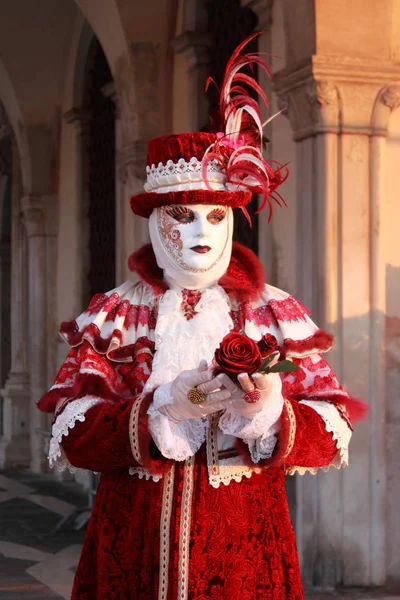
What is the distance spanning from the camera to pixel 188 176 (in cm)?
293

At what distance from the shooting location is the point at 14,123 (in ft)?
36.8

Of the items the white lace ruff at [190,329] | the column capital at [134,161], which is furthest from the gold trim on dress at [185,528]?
the column capital at [134,161]

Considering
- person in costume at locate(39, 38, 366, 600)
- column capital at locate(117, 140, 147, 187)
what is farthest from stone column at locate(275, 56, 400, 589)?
person in costume at locate(39, 38, 366, 600)

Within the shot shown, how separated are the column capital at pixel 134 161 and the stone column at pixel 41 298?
3371mm

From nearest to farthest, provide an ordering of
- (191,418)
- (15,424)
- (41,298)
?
(191,418)
(41,298)
(15,424)

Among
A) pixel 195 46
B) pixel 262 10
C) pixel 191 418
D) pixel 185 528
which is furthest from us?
pixel 195 46

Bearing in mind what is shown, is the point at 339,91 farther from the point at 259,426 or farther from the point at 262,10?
the point at 259,426

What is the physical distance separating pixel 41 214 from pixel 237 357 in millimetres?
9254

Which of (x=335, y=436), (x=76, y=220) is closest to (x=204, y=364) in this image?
(x=335, y=436)

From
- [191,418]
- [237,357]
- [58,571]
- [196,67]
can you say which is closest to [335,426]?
[191,418]

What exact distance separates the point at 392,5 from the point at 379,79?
0.36 metres

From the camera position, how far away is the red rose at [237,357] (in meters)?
2.46

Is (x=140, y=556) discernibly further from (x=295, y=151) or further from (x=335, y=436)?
(x=295, y=151)

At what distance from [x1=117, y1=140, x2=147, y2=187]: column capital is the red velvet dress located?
16.9 ft
